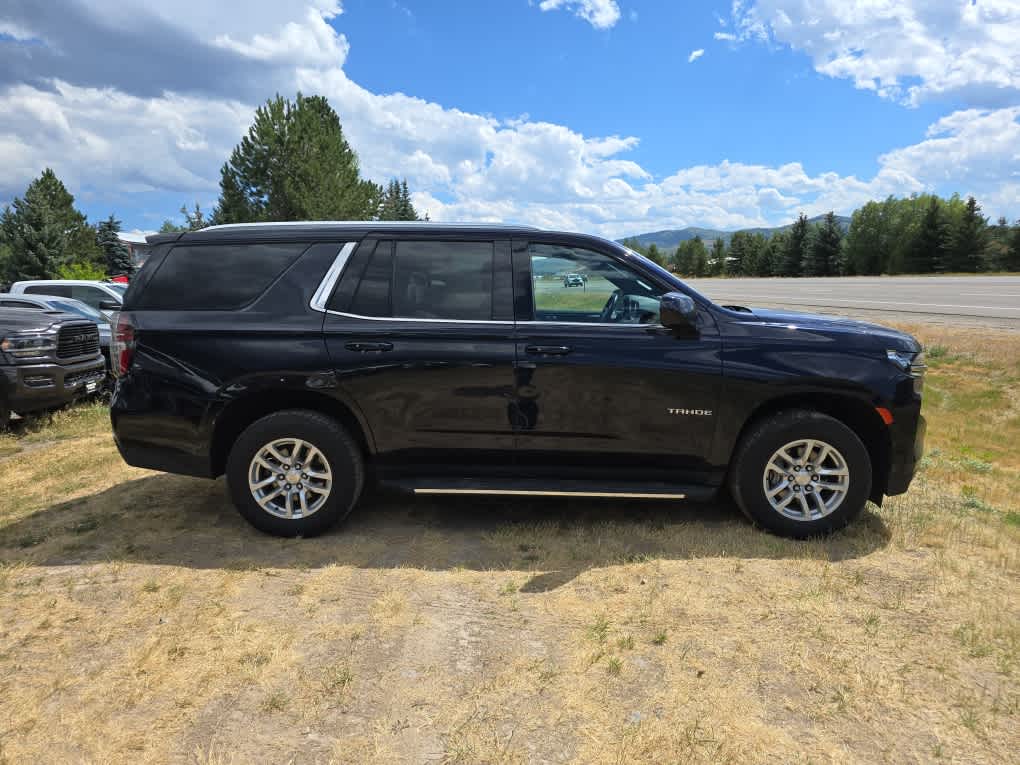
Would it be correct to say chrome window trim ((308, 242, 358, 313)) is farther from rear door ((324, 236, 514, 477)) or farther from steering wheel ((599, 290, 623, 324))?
steering wheel ((599, 290, 623, 324))

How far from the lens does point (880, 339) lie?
3768mm

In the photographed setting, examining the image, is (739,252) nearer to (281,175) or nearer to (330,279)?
(281,175)

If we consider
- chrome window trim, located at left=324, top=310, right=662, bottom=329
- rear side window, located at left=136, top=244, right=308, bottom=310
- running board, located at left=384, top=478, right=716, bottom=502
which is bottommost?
running board, located at left=384, top=478, right=716, bottom=502

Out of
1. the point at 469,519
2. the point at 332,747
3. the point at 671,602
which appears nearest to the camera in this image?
the point at 332,747

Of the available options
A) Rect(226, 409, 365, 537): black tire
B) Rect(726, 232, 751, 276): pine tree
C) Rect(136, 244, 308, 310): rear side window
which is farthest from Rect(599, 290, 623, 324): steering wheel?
Rect(726, 232, 751, 276): pine tree

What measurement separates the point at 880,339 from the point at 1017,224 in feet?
182

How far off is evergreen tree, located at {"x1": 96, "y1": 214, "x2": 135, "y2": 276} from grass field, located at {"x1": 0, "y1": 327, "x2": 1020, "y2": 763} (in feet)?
255

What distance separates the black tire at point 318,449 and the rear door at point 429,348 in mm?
191

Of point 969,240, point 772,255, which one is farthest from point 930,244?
point 772,255

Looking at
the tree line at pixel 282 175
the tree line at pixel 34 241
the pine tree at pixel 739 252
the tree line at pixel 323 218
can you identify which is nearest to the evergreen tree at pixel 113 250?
the tree line at pixel 323 218

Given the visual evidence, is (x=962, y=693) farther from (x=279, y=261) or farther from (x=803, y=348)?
(x=279, y=261)

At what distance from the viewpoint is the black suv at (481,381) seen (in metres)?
3.70

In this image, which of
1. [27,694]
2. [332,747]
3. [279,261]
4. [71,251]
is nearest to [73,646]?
[27,694]

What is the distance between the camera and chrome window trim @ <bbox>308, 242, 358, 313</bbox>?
3.78 metres
